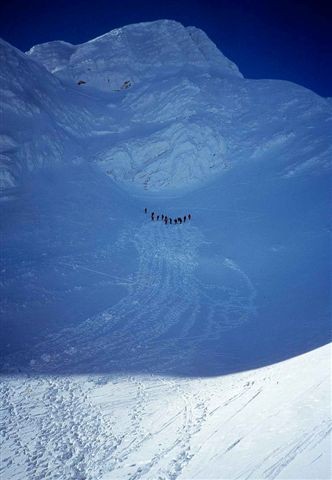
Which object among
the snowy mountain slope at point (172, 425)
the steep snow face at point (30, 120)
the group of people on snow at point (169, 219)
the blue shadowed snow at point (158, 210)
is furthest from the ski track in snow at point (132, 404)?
the steep snow face at point (30, 120)

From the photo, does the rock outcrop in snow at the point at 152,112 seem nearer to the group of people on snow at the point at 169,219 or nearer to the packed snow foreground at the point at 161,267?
the packed snow foreground at the point at 161,267

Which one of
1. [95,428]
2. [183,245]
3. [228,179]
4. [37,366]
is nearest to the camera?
[95,428]

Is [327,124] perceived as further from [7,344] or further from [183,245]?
[7,344]

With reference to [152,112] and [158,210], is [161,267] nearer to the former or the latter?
[158,210]

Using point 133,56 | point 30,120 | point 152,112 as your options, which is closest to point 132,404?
point 30,120

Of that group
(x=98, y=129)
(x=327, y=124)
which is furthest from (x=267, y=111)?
(x=98, y=129)

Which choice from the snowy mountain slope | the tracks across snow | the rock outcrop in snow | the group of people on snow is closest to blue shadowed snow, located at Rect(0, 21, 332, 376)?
the tracks across snow

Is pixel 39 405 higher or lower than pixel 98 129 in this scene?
lower
